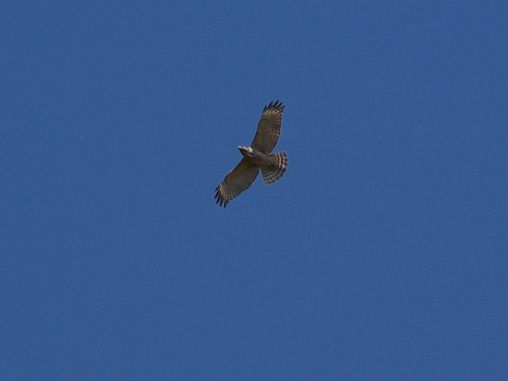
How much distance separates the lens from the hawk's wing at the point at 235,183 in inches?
1476

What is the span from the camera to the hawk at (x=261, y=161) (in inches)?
1448

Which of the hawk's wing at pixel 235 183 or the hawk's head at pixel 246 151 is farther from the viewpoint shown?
the hawk's wing at pixel 235 183

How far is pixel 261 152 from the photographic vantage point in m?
37.0

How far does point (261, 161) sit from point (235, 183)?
101 centimetres

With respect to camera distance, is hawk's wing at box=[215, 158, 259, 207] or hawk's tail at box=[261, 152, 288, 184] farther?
hawk's wing at box=[215, 158, 259, 207]

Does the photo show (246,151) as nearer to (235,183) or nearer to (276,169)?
(276,169)

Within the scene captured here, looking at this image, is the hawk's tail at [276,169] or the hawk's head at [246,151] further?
the hawk's tail at [276,169]

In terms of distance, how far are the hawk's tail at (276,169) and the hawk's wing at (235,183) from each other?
0.31 meters

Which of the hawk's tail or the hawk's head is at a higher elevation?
the hawk's tail

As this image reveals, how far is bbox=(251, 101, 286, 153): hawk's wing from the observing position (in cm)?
3675

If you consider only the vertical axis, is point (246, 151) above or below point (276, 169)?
below

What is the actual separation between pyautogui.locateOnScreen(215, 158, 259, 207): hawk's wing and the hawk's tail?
31 cm

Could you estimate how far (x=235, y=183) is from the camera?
37781 millimetres

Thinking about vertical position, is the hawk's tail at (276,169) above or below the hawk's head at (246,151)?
above
